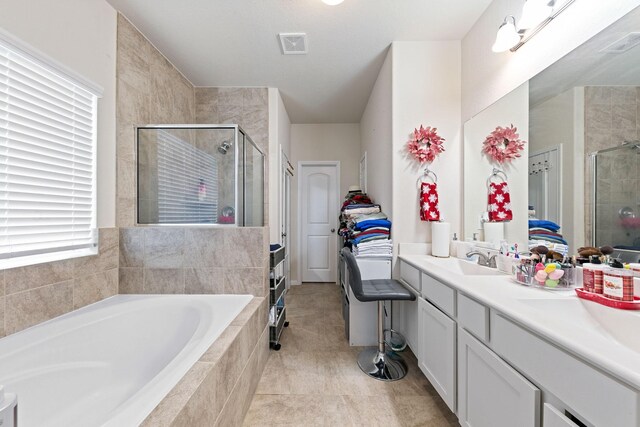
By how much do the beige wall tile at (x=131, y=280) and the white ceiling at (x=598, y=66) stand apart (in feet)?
8.60

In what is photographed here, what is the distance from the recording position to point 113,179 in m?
1.81

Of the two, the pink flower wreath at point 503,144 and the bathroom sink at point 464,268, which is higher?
the pink flower wreath at point 503,144

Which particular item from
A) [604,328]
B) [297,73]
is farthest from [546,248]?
[297,73]

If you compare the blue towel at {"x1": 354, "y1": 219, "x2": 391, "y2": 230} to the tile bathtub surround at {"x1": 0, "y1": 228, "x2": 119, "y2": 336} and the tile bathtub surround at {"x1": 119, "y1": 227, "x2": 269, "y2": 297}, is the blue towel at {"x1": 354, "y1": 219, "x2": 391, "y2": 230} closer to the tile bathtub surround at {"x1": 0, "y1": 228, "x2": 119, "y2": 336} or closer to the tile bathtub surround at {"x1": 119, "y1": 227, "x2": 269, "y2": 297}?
the tile bathtub surround at {"x1": 119, "y1": 227, "x2": 269, "y2": 297}

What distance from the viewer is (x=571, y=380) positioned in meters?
0.67

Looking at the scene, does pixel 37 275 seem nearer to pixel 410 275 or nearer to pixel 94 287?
pixel 94 287

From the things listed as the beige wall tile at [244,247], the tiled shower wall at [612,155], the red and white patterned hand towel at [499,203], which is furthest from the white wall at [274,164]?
the tiled shower wall at [612,155]

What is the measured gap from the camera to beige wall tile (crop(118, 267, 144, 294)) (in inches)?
70.5

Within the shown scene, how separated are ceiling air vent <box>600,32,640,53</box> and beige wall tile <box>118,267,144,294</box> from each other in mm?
2701

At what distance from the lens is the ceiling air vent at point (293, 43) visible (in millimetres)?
2068

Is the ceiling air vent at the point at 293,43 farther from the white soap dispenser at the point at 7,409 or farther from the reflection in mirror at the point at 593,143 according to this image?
the white soap dispenser at the point at 7,409

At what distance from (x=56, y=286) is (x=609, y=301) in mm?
2458

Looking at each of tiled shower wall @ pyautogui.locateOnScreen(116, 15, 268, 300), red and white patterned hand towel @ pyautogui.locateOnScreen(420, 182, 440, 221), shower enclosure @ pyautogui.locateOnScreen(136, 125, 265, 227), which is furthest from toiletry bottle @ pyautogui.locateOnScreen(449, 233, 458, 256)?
shower enclosure @ pyautogui.locateOnScreen(136, 125, 265, 227)

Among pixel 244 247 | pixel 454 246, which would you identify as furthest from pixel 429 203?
pixel 244 247
